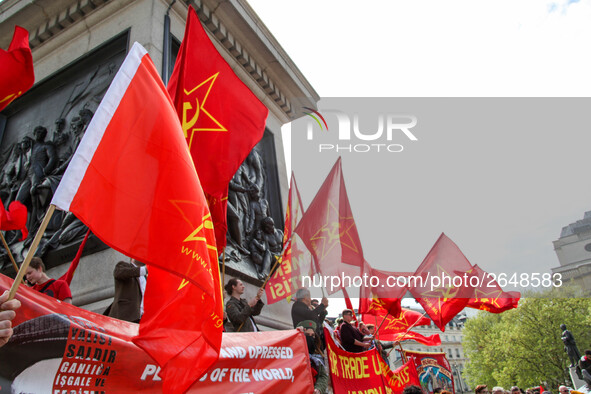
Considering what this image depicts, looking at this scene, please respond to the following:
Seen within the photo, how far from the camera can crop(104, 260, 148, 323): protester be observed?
4552 millimetres

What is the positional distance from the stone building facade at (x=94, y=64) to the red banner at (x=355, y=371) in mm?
2814

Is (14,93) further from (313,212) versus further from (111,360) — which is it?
(313,212)

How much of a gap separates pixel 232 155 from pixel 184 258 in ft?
8.01

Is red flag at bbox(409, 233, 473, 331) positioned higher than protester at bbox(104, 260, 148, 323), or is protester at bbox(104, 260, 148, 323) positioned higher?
red flag at bbox(409, 233, 473, 331)

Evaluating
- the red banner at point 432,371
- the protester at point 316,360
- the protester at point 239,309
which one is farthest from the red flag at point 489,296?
the protester at point 239,309

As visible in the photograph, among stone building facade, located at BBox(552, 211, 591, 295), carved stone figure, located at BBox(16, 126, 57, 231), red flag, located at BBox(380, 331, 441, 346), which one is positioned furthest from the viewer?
stone building facade, located at BBox(552, 211, 591, 295)

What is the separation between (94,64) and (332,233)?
5.98 metres

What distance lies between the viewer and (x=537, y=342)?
129ft

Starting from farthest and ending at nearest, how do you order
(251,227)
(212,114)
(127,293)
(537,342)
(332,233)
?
(537,342)
(251,227)
(332,233)
(212,114)
(127,293)

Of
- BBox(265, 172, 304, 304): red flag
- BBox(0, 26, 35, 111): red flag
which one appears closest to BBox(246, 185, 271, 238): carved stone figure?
BBox(265, 172, 304, 304): red flag

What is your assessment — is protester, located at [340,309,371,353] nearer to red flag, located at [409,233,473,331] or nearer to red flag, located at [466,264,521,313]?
red flag, located at [409,233,473,331]

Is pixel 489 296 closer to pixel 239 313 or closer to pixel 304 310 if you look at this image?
pixel 304 310

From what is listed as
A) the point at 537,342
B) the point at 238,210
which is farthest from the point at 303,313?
the point at 537,342

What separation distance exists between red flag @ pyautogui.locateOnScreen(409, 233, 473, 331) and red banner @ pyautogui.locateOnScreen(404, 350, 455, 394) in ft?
4.63
